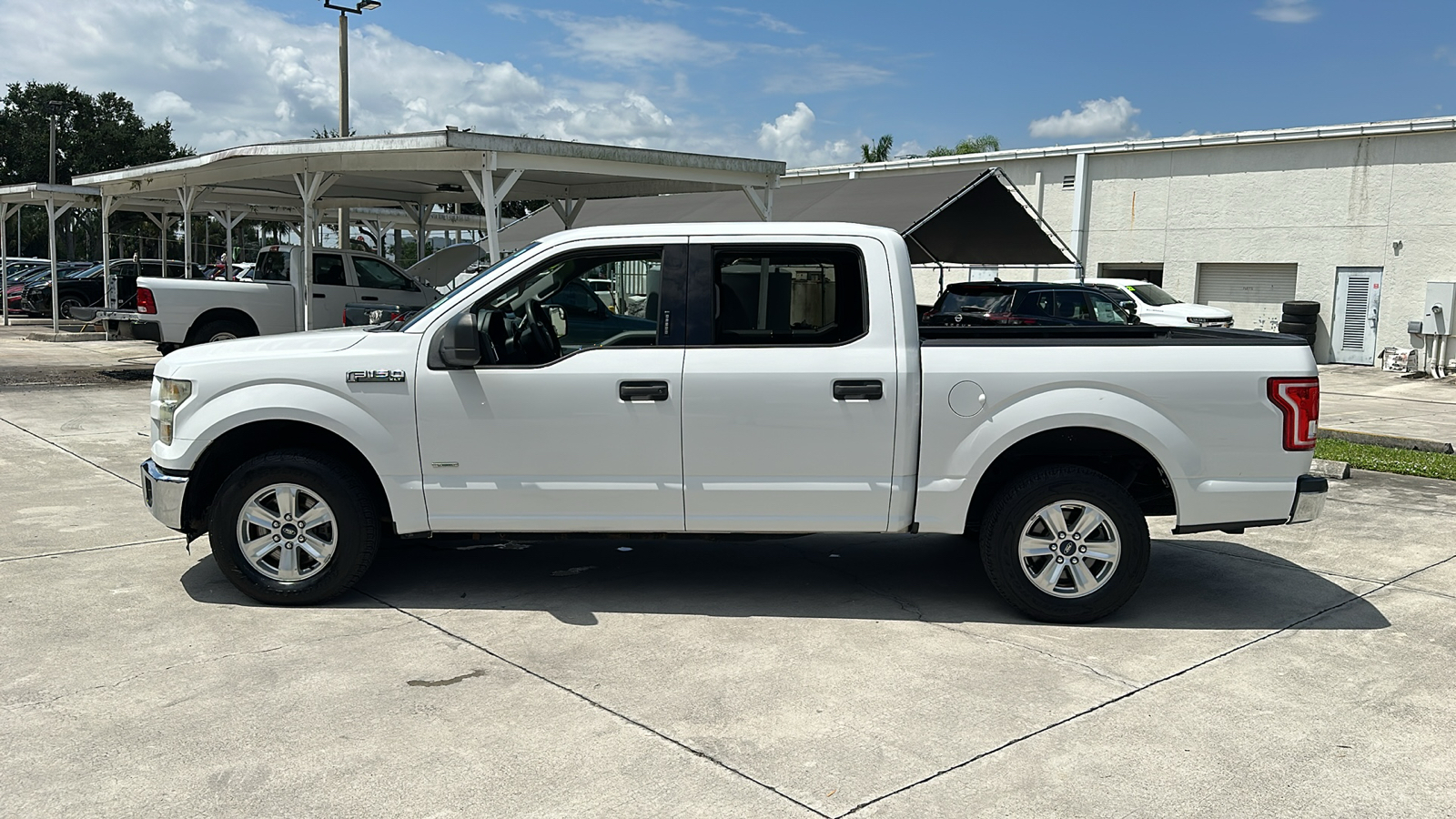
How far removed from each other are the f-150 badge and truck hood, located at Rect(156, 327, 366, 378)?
175 mm

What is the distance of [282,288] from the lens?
17.2 meters

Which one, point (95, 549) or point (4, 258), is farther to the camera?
point (4, 258)

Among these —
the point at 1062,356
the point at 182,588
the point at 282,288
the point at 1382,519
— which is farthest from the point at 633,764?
the point at 282,288

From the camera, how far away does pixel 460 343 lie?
523 cm

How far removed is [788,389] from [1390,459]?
7.89 m

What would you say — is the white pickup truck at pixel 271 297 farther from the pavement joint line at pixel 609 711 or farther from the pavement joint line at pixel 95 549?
the pavement joint line at pixel 609 711

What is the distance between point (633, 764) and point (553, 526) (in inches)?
71.7

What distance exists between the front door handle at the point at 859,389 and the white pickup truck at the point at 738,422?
0.01m

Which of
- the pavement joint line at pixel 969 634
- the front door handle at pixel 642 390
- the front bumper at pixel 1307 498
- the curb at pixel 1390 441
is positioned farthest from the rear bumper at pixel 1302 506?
the curb at pixel 1390 441

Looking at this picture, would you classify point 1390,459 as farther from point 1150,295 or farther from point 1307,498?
point 1150,295

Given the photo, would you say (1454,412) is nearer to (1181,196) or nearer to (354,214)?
(1181,196)

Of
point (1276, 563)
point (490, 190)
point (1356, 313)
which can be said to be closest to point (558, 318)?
point (1276, 563)

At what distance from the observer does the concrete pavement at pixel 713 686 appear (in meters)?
3.73

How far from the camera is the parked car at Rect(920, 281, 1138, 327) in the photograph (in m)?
18.7
